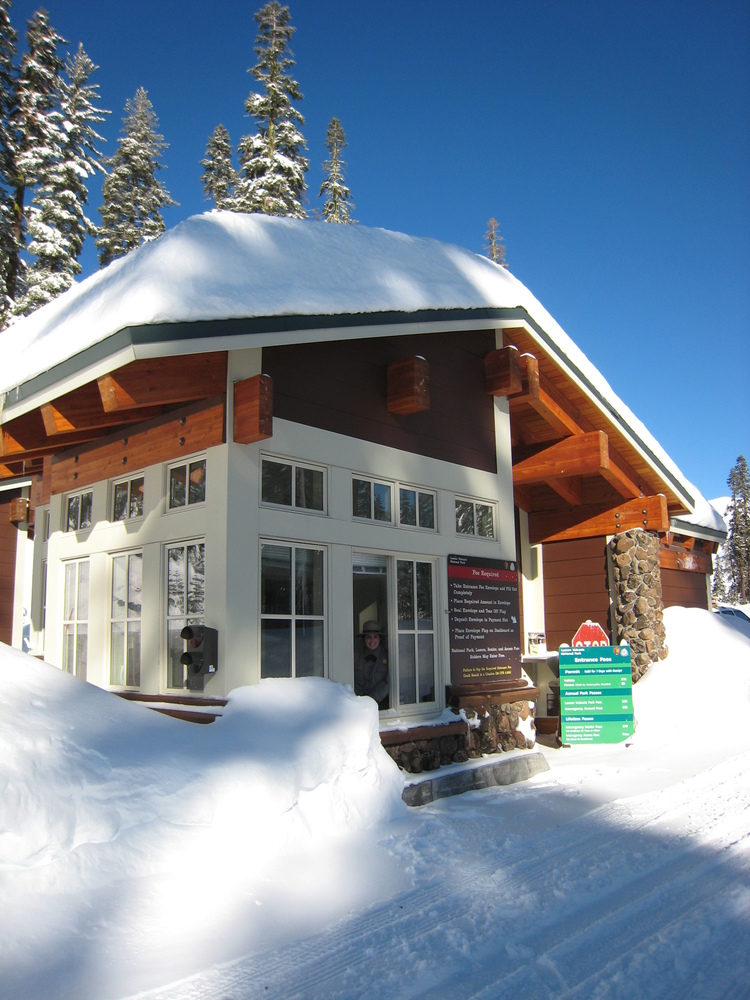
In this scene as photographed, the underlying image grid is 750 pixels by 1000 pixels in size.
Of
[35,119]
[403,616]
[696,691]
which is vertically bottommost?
[696,691]

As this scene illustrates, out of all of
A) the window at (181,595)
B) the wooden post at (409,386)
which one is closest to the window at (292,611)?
the window at (181,595)

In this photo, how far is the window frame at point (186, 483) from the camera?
6.85 m

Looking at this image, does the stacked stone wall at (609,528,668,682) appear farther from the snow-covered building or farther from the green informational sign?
the snow-covered building

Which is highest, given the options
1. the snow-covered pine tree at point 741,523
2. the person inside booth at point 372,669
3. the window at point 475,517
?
the snow-covered pine tree at point 741,523

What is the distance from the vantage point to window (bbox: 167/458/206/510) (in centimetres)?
691

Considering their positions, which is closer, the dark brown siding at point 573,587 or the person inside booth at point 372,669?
the person inside booth at point 372,669

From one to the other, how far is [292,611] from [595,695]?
5.04 metres

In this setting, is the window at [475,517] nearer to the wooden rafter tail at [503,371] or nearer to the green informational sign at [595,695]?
the wooden rafter tail at [503,371]

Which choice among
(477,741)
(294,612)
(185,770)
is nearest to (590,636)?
(477,741)

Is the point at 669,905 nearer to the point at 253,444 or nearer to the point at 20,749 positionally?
the point at 20,749

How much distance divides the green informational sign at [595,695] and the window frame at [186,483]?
5.43 meters

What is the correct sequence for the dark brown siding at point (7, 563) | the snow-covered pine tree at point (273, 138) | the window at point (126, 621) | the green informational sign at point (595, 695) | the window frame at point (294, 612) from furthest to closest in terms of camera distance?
the snow-covered pine tree at point (273, 138)
the dark brown siding at point (7, 563)
the green informational sign at point (595, 695)
the window at point (126, 621)
the window frame at point (294, 612)

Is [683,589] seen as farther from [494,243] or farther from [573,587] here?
[494,243]

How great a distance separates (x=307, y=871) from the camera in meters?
4.79
